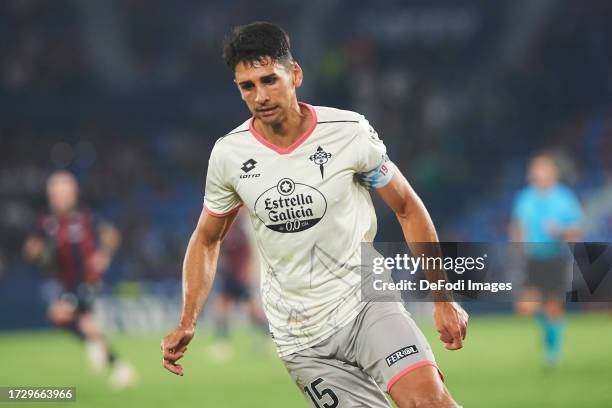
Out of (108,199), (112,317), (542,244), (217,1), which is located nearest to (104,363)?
A: (542,244)

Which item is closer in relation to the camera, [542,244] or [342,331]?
[342,331]

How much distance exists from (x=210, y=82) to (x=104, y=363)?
43.8ft

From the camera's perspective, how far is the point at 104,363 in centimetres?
1102

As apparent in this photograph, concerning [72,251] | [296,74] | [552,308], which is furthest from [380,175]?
[72,251]

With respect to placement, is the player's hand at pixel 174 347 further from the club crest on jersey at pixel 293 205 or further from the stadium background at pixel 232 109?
the stadium background at pixel 232 109

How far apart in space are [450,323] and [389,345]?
0.27 metres

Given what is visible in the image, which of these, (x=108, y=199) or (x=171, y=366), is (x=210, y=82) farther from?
(x=171, y=366)

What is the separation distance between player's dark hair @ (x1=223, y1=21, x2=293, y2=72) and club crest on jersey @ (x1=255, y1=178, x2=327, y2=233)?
0.54 metres

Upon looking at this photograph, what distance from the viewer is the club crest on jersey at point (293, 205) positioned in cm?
430

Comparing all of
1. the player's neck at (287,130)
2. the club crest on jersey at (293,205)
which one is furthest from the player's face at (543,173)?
the club crest on jersey at (293,205)

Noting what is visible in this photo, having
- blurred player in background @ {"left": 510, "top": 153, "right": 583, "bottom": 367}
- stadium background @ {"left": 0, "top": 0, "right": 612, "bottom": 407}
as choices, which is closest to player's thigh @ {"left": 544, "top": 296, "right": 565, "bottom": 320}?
blurred player in background @ {"left": 510, "top": 153, "right": 583, "bottom": 367}

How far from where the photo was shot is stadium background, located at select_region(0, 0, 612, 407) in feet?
60.4

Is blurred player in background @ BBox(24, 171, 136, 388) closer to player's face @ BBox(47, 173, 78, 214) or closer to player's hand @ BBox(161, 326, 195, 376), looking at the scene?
player's face @ BBox(47, 173, 78, 214)

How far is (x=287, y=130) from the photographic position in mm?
4410
